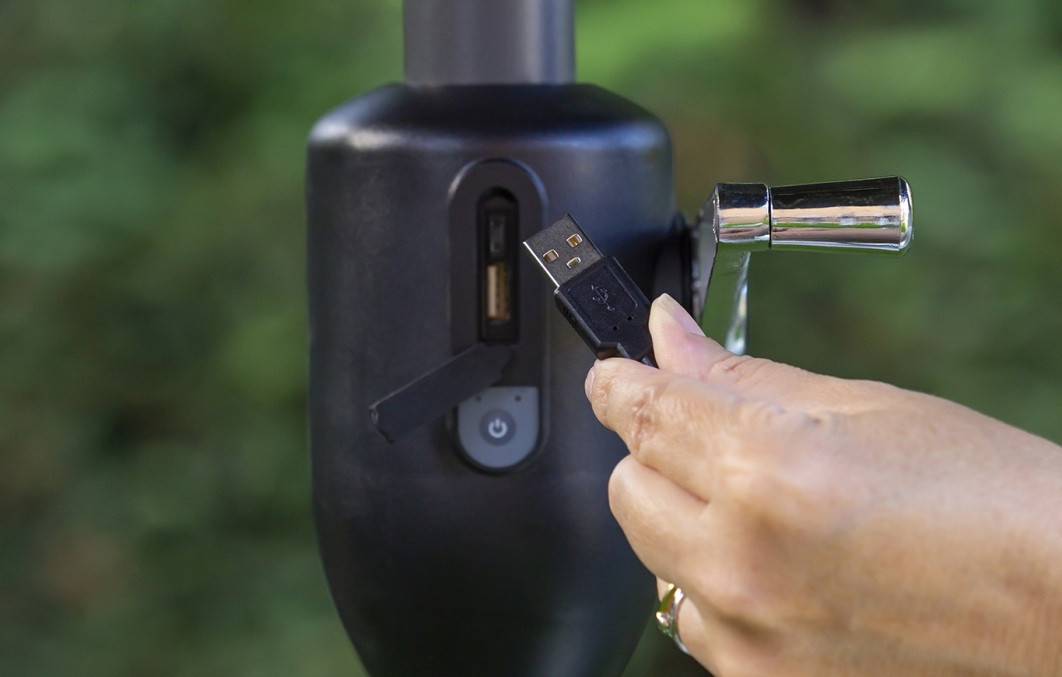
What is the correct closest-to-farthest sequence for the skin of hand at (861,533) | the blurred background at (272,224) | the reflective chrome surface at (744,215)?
the skin of hand at (861,533), the reflective chrome surface at (744,215), the blurred background at (272,224)

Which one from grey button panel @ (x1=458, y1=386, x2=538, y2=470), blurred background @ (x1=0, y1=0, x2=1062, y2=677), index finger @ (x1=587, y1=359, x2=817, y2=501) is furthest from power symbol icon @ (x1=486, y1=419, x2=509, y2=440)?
blurred background @ (x1=0, y1=0, x2=1062, y2=677)

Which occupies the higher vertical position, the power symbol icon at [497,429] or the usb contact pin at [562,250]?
the usb contact pin at [562,250]

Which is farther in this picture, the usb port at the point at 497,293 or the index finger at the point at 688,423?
the usb port at the point at 497,293

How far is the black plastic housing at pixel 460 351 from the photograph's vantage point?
1.57ft

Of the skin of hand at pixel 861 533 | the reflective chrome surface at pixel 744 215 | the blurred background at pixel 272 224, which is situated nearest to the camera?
the skin of hand at pixel 861 533

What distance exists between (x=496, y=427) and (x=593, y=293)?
10 centimetres

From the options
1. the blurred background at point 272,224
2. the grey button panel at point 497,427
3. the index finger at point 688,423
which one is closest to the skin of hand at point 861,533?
the index finger at point 688,423

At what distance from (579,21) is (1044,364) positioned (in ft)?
2.17

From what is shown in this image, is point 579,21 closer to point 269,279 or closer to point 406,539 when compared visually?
point 269,279

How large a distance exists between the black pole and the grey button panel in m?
0.16

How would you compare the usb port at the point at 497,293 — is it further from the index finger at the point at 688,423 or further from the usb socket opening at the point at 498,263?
the index finger at the point at 688,423

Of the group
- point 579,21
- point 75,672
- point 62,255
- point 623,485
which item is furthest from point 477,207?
point 75,672

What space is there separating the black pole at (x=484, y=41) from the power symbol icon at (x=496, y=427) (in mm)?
167

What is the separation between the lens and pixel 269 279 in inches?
47.3
